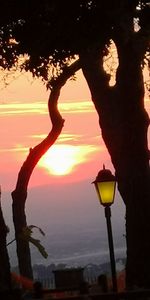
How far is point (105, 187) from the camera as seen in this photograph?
57.8 feet

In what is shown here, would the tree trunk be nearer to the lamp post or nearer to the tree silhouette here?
the lamp post

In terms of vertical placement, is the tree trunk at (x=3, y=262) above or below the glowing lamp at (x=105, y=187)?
below

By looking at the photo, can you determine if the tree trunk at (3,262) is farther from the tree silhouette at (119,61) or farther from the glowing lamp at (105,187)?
the tree silhouette at (119,61)

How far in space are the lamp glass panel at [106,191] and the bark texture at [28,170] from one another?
13.3m

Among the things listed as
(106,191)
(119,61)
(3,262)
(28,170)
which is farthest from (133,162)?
(28,170)

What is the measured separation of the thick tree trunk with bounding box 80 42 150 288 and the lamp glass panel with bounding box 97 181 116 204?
5.29 meters

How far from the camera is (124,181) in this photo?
79.2 feet

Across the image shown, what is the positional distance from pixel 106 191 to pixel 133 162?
20.2 ft

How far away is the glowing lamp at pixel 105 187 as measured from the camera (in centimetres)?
1758

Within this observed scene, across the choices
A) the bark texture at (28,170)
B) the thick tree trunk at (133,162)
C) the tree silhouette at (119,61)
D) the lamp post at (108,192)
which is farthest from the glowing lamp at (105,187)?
the bark texture at (28,170)

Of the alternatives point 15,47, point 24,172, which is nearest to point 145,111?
point 15,47

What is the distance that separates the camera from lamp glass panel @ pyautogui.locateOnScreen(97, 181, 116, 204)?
57.7 feet

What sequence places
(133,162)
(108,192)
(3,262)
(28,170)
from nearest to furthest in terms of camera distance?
(3,262)
(108,192)
(133,162)
(28,170)

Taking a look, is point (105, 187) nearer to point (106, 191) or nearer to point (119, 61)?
point (106, 191)
